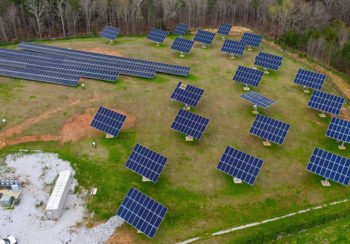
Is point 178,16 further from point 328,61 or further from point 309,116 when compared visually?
point 309,116

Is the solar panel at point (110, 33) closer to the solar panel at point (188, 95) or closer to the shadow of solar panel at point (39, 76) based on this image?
the shadow of solar panel at point (39, 76)

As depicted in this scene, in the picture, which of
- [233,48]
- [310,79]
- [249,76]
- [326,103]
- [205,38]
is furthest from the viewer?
[205,38]

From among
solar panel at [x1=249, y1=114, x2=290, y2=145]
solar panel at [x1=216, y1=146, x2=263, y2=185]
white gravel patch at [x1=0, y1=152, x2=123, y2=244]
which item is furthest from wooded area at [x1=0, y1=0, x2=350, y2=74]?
white gravel patch at [x1=0, y1=152, x2=123, y2=244]

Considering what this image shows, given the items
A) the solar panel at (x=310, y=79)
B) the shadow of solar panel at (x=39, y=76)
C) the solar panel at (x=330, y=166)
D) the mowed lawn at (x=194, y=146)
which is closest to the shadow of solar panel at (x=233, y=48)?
the mowed lawn at (x=194, y=146)

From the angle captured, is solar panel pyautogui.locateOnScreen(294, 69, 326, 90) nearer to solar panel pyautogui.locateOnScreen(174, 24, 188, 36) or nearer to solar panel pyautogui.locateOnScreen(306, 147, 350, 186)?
solar panel pyautogui.locateOnScreen(306, 147, 350, 186)

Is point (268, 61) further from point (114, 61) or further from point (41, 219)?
point (41, 219)

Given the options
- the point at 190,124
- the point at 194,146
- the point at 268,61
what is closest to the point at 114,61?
the point at 190,124

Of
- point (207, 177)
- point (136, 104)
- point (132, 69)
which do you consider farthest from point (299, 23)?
point (207, 177)
